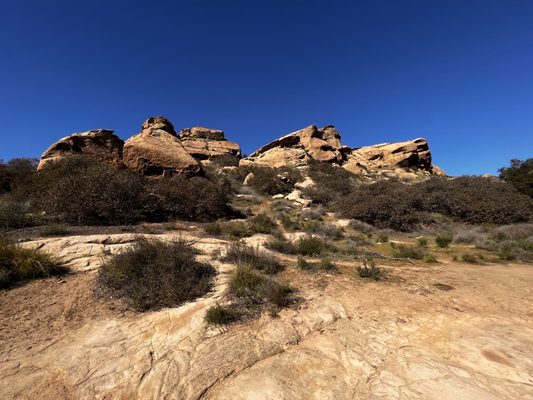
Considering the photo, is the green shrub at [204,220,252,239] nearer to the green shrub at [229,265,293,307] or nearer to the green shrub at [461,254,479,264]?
the green shrub at [229,265,293,307]

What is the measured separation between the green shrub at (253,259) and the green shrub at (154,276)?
79 centimetres

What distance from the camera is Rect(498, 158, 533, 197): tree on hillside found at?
1874 centimetres

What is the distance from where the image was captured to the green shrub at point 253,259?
21.4 feet

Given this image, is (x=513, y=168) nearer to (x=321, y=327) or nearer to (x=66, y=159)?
(x=321, y=327)

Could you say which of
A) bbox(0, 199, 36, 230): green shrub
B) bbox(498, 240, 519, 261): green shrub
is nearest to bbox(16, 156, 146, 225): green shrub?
bbox(0, 199, 36, 230): green shrub

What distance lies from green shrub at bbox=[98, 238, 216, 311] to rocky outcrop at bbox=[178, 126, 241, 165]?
2634 cm

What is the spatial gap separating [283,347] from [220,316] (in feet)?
3.59

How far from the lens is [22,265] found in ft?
17.6

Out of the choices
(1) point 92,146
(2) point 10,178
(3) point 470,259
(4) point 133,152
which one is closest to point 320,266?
(3) point 470,259

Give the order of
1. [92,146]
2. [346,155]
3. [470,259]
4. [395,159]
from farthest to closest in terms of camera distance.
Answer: [346,155]
[395,159]
[92,146]
[470,259]

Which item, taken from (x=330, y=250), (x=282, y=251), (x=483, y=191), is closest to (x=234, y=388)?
(x=282, y=251)

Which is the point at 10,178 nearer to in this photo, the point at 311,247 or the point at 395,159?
the point at 311,247

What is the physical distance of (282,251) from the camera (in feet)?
28.0

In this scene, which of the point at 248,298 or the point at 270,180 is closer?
the point at 248,298
